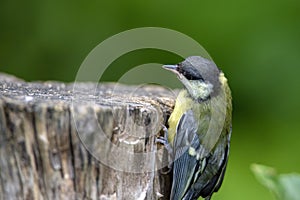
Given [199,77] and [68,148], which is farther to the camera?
[199,77]

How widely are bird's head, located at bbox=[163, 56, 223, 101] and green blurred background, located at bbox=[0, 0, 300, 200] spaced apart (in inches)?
52.1

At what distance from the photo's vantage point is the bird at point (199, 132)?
2.48 metres

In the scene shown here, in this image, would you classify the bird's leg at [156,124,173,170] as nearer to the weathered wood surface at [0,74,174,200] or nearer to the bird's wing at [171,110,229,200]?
the bird's wing at [171,110,229,200]

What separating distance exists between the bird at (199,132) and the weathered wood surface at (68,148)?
0.97ft

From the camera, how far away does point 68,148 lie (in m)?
1.99

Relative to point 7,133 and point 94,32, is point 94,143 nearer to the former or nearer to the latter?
point 7,133

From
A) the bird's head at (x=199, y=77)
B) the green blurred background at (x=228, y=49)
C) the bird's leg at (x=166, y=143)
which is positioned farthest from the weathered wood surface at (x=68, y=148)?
the green blurred background at (x=228, y=49)

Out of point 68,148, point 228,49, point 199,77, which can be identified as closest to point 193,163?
point 199,77

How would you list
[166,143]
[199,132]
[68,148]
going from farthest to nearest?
[199,132] < [166,143] < [68,148]

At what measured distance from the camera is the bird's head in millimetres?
2740

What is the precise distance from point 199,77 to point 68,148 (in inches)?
36.8

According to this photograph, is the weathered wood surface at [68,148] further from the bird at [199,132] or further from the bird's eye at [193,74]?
the bird's eye at [193,74]

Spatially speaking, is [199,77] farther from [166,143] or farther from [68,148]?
[68,148]

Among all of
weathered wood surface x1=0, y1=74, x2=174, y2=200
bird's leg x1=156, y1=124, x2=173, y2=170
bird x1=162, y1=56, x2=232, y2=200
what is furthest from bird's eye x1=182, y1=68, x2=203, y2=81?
weathered wood surface x1=0, y1=74, x2=174, y2=200
